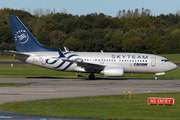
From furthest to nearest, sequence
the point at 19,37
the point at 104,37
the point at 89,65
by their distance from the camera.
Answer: the point at 104,37, the point at 19,37, the point at 89,65

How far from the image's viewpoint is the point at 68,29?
151 m

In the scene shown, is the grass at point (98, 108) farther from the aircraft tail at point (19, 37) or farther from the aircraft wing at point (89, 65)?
the aircraft tail at point (19, 37)

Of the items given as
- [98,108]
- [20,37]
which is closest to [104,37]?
[20,37]

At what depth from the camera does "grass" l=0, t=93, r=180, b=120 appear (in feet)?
59.5

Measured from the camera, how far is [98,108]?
20547 millimetres

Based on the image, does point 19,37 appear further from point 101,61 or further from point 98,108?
point 98,108

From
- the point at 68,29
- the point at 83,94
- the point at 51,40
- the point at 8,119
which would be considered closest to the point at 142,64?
the point at 83,94

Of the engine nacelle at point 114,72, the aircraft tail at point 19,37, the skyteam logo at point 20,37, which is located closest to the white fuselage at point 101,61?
the aircraft tail at point 19,37

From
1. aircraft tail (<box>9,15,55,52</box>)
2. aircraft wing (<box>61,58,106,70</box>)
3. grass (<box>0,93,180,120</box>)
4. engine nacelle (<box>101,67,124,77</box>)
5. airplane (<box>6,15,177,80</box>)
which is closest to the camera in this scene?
grass (<box>0,93,180,120</box>)

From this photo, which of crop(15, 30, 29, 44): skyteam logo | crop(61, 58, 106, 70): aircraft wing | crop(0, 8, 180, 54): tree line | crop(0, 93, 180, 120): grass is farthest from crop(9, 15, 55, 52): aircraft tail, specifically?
crop(0, 8, 180, 54): tree line

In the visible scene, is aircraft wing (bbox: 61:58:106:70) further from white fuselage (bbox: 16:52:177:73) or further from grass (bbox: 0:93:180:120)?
grass (bbox: 0:93:180:120)

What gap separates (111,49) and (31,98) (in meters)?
88.8

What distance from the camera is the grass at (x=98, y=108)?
18.1 m

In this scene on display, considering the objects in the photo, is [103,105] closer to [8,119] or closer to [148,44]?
[8,119]
